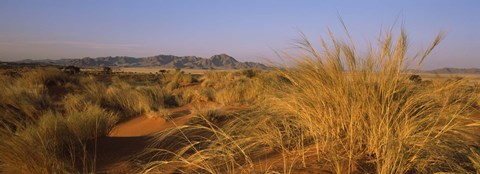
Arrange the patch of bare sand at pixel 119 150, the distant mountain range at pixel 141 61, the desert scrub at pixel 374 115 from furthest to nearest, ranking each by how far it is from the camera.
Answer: the distant mountain range at pixel 141 61, the patch of bare sand at pixel 119 150, the desert scrub at pixel 374 115

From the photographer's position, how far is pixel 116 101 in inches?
456

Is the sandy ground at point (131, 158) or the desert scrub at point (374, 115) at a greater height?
the desert scrub at point (374, 115)

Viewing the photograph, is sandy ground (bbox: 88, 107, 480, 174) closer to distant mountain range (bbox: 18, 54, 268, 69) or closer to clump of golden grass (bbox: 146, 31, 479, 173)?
clump of golden grass (bbox: 146, 31, 479, 173)

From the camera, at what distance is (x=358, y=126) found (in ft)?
12.2

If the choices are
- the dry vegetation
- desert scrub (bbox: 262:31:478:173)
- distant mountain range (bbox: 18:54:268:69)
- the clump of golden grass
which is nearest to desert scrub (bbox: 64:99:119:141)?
the dry vegetation

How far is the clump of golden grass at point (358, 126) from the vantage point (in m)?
3.28

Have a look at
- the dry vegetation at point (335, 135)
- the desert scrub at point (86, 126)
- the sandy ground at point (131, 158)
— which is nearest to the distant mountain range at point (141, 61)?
the desert scrub at point (86, 126)

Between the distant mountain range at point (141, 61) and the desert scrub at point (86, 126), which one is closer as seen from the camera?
the desert scrub at point (86, 126)

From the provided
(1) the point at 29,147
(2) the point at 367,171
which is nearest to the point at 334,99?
(2) the point at 367,171

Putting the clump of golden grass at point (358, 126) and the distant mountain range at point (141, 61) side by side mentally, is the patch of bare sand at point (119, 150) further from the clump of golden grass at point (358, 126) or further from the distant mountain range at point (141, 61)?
the distant mountain range at point (141, 61)

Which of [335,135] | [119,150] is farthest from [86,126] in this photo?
[335,135]

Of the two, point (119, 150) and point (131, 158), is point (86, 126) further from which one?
point (131, 158)

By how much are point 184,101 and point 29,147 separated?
8.31 meters

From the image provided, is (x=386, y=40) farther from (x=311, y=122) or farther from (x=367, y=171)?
(x=367, y=171)
